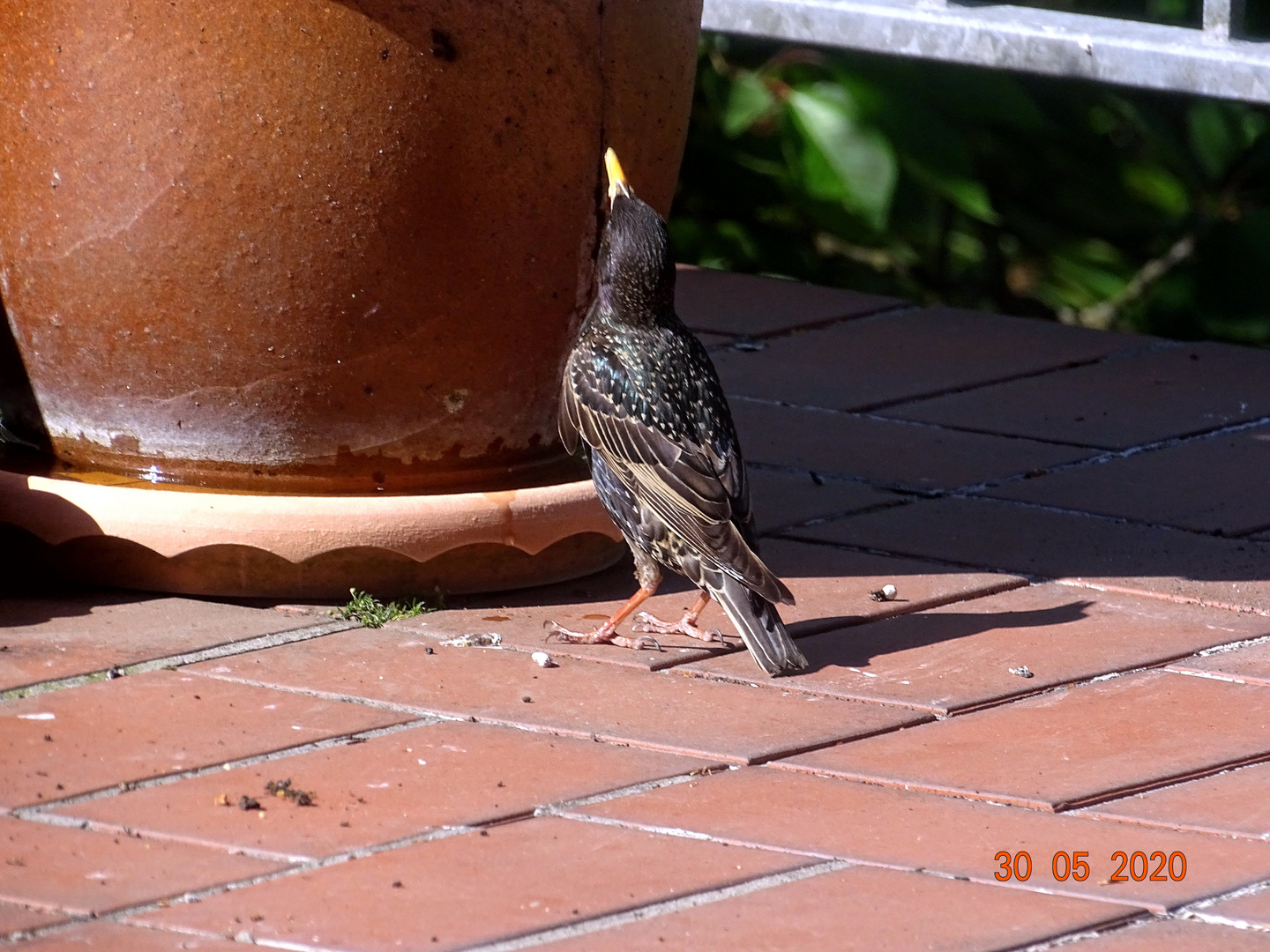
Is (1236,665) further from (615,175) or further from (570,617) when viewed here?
(615,175)

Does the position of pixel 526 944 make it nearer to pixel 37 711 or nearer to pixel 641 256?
pixel 37 711

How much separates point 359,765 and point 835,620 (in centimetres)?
128

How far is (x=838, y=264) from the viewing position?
8.16 metres

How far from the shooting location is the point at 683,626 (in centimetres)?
452

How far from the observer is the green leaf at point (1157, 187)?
28.7 ft

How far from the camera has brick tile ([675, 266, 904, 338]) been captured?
698cm

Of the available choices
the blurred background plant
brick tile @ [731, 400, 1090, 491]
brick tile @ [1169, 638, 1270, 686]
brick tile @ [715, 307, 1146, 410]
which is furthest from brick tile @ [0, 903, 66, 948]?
the blurred background plant

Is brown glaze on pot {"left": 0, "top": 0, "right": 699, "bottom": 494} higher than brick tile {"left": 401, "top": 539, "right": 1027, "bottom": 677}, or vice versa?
brown glaze on pot {"left": 0, "top": 0, "right": 699, "bottom": 494}

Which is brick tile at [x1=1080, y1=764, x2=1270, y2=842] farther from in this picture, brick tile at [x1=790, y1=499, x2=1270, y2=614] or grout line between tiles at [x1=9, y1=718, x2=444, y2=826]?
grout line between tiles at [x1=9, y1=718, x2=444, y2=826]

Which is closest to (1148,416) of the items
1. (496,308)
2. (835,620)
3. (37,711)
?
(835,620)

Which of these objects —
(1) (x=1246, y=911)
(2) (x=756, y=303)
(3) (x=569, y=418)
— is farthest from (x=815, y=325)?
(1) (x=1246, y=911)

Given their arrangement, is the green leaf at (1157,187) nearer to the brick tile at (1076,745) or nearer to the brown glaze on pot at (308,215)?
the brown glaze on pot at (308,215)

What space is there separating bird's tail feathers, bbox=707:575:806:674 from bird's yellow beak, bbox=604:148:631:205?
0.81 meters

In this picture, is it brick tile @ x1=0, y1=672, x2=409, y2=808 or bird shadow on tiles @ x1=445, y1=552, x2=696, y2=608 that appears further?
bird shadow on tiles @ x1=445, y1=552, x2=696, y2=608
